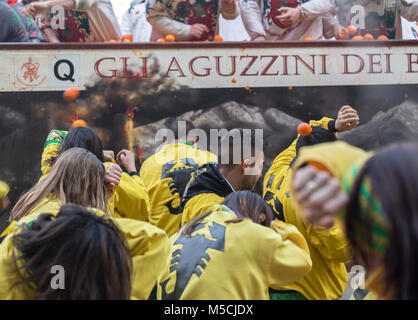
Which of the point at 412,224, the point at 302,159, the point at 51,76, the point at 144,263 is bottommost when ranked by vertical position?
the point at 144,263

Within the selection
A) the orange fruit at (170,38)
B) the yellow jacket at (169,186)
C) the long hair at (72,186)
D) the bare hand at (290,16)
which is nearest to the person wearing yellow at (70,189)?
the long hair at (72,186)

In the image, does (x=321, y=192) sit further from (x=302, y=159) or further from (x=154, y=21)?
(x=154, y=21)

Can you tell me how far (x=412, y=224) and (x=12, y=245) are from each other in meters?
1.68

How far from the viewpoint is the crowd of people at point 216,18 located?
7137 millimetres

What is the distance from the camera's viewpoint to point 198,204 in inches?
161

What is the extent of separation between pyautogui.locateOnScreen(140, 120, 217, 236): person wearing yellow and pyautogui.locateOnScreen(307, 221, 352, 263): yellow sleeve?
Answer: 1.24m

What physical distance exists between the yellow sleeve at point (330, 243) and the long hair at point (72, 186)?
5.11 feet

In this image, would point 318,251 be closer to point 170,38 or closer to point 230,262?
point 230,262

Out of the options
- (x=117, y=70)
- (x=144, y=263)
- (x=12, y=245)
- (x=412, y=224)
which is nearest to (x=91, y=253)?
(x=12, y=245)

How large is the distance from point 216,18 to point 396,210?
20.6 ft

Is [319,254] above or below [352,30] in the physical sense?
below

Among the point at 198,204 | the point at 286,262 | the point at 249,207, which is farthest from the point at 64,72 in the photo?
the point at 286,262

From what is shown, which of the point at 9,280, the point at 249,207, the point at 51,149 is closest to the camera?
the point at 9,280
